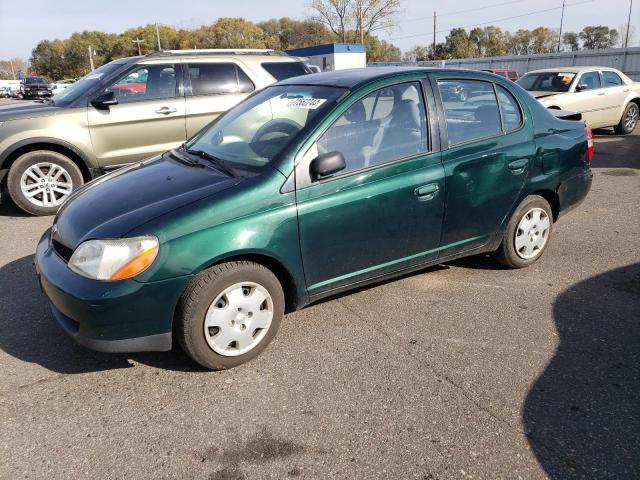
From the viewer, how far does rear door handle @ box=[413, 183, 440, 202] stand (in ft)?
11.5

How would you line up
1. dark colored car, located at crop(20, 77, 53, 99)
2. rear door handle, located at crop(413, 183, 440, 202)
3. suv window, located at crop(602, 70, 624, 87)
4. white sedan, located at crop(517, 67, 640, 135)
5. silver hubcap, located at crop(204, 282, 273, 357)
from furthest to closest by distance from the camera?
dark colored car, located at crop(20, 77, 53, 99) → suv window, located at crop(602, 70, 624, 87) → white sedan, located at crop(517, 67, 640, 135) → rear door handle, located at crop(413, 183, 440, 202) → silver hubcap, located at crop(204, 282, 273, 357)

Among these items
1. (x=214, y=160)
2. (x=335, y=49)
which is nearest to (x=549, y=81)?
(x=214, y=160)

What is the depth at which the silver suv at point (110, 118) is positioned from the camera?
6082 millimetres

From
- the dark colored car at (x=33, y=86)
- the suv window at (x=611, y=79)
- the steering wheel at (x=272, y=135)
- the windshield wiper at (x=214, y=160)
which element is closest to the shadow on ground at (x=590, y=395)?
the steering wheel at (x=272, y=135)

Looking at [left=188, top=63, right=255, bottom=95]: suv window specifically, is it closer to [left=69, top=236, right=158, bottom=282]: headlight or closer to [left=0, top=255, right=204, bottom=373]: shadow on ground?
[left=0, top=255, right=204, bottom=373]: shadow on ground

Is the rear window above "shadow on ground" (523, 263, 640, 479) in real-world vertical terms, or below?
above

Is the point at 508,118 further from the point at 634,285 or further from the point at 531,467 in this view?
the point at 531,467

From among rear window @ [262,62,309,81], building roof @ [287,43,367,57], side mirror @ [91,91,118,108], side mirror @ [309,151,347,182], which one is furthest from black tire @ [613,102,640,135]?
building roof @ [287,43,367,57]

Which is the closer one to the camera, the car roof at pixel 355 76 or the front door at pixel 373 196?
the front door at pixel 373 196

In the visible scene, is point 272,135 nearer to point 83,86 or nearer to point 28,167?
point 28,167

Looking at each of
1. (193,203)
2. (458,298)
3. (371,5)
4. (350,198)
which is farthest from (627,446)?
(371,5)

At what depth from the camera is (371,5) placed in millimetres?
61594

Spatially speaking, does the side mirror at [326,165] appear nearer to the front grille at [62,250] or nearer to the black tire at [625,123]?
the front grille at [62,250]

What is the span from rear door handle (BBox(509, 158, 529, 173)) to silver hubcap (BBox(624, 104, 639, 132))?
993 cm
